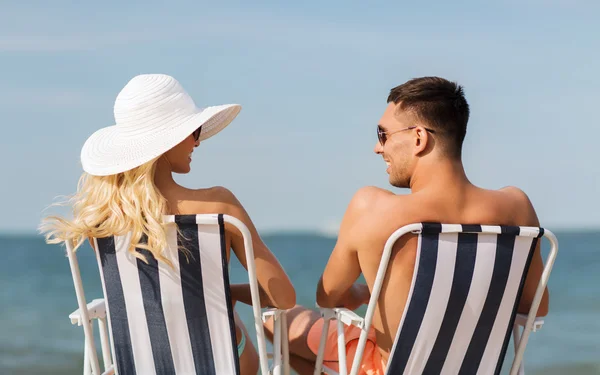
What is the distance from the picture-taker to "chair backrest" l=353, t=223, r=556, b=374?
118 inches

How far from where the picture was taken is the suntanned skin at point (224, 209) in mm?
3111

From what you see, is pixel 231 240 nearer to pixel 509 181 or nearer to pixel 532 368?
pixel 532 368

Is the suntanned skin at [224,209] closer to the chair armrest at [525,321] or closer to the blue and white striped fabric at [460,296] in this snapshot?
the blue and white striped fabric at [460,296]

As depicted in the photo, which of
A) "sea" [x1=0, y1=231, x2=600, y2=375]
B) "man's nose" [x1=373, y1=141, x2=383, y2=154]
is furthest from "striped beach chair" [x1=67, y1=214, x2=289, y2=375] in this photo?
"sea" [x1=0, y1=231, x2=600, y2=375]

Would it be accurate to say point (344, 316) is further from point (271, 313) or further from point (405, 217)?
point (405, 217)

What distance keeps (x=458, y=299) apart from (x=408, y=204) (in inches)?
16.8

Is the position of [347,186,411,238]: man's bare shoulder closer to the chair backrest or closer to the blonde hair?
the chair backrest

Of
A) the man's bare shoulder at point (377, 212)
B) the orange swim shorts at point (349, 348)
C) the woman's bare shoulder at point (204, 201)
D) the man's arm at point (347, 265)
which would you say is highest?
the woman's bare shoulder at point (204, 201)

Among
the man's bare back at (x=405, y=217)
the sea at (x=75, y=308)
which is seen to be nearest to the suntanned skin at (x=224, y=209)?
the man's bare back at (x=405, y=217)

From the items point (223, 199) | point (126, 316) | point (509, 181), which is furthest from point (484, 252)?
point (509, 181)

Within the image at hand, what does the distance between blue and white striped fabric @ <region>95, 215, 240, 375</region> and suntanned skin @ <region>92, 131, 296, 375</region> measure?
125mm

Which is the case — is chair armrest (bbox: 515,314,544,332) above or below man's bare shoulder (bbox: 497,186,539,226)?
below

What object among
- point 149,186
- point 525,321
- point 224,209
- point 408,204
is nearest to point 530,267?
point 525,321

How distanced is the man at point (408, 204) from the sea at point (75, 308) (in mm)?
5869
